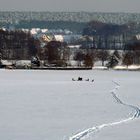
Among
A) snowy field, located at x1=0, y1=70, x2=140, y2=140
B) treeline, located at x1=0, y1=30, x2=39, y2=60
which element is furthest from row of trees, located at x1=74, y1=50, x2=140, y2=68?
snowy field, located at x1=0, y1=70, x2=140, y2=140

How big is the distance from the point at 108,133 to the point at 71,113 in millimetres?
4283

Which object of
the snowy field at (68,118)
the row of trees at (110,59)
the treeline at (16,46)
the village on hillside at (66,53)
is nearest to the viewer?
the snowy field at (68,118)

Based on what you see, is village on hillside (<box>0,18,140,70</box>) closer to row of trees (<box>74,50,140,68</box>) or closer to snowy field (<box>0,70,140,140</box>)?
row of trees (<box>74,50,140,68</box>)

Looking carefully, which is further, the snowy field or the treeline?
the treeline

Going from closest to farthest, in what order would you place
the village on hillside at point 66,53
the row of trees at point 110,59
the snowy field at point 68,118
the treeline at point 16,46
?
the snowy field at point 68,118
the village on hillside at point 66,53
the row of trees at point 110,59
the treeline at point 16,46

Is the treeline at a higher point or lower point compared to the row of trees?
higher

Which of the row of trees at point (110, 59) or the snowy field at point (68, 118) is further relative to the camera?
the row of trees at point (110, 59)

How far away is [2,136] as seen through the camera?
46.6 feet

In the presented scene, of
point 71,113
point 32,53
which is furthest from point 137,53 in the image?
point 71,113

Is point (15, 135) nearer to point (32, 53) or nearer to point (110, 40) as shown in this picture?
point (32, 53)

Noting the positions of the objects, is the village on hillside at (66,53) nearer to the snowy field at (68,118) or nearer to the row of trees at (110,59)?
the row of trees at (110,59)

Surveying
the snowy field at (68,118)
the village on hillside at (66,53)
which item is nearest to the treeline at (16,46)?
the village on hillside at (66,53)

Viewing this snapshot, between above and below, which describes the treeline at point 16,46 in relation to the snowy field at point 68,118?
above

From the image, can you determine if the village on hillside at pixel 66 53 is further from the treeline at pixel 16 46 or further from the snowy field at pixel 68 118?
the snowy field at pixel 68 118
